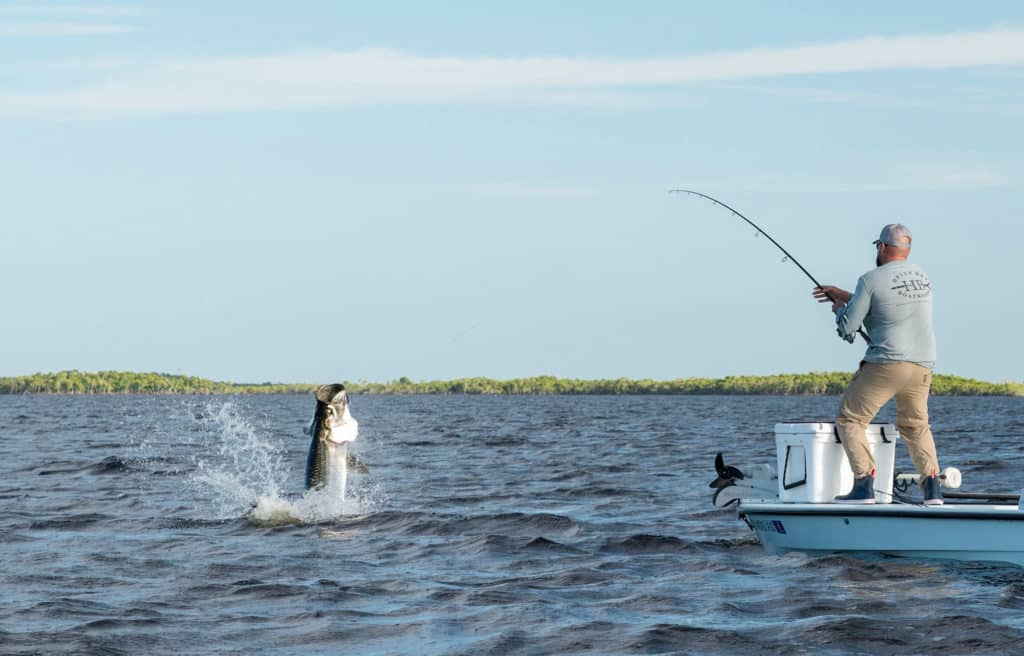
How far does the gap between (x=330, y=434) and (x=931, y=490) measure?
230 inches

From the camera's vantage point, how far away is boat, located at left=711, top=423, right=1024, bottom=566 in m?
10.0

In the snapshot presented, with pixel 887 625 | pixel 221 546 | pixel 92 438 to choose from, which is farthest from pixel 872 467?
pixel 92 438

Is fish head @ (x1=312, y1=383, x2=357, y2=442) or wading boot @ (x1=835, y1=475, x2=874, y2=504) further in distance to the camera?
fish head @ (x1=312, y1=383, x2=357, y2=442)

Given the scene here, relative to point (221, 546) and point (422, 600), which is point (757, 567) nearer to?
point (422, 600)

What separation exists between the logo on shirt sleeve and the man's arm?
0.68ft

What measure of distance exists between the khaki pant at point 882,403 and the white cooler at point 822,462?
0.75 ft

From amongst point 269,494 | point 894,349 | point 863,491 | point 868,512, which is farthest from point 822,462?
point 269,494

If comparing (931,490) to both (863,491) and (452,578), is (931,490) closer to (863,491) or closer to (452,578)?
(863,491)

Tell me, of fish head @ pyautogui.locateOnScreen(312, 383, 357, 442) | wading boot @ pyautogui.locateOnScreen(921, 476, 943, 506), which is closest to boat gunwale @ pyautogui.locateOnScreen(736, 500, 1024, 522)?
wading boot @ pyautogui.locateOnScreen(921, 476, 943, 506)

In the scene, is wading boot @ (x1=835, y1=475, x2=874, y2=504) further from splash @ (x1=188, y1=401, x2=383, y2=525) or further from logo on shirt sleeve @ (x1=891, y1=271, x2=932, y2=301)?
splash @ (x1=188, y1=401, x2=383, y2=525)

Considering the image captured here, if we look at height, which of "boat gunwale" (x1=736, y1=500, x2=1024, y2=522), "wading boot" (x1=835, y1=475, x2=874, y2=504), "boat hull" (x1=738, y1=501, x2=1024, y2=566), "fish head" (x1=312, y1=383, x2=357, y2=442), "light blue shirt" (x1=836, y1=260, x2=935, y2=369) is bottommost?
"boat hull" (x1=738, y1=501, x2=1024, y2=566)

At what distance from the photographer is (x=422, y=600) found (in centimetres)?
957

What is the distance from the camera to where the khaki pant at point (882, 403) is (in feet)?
33.3

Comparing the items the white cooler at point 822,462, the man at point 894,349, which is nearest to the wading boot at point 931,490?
the man at point 894,349
